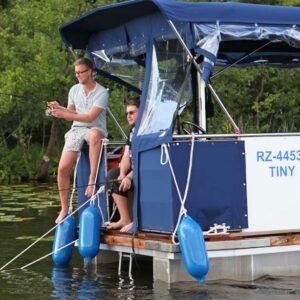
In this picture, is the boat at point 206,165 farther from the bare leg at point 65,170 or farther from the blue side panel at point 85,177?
the bare leg at point 65,170

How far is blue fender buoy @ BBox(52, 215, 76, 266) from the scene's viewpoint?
1008 cm

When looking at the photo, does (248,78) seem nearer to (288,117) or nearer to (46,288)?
(288,117)

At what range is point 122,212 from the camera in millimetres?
9578

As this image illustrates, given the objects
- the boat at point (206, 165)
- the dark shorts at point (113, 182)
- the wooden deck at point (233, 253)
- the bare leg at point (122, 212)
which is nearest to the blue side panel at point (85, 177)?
the dark shorts at point (113, 182)

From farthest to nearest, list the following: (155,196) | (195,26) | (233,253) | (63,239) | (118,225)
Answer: (63,239) → (118,225) → (155,196) → (195,26) → (233,253)

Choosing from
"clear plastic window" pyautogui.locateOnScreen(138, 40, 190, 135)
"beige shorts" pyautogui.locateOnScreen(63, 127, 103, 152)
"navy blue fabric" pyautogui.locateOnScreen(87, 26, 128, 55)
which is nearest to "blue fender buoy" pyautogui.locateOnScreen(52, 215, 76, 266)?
"beige shorts" pyautogui.locateOnScreen(63, 127, 103, 152)

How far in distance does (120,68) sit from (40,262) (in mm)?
2521

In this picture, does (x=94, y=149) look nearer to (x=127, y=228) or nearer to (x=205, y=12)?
(x=127, y=228)

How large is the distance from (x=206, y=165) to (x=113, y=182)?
1.32m

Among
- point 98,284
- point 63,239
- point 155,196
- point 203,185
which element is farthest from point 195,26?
point 63,239

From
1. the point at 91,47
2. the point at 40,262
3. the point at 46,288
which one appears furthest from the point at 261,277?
the point at 91,47

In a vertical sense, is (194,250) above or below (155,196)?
below

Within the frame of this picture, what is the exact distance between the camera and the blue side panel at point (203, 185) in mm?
8492

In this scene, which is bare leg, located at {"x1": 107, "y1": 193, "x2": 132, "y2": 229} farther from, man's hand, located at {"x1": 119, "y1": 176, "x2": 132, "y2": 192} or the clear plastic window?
the clear plastic window
